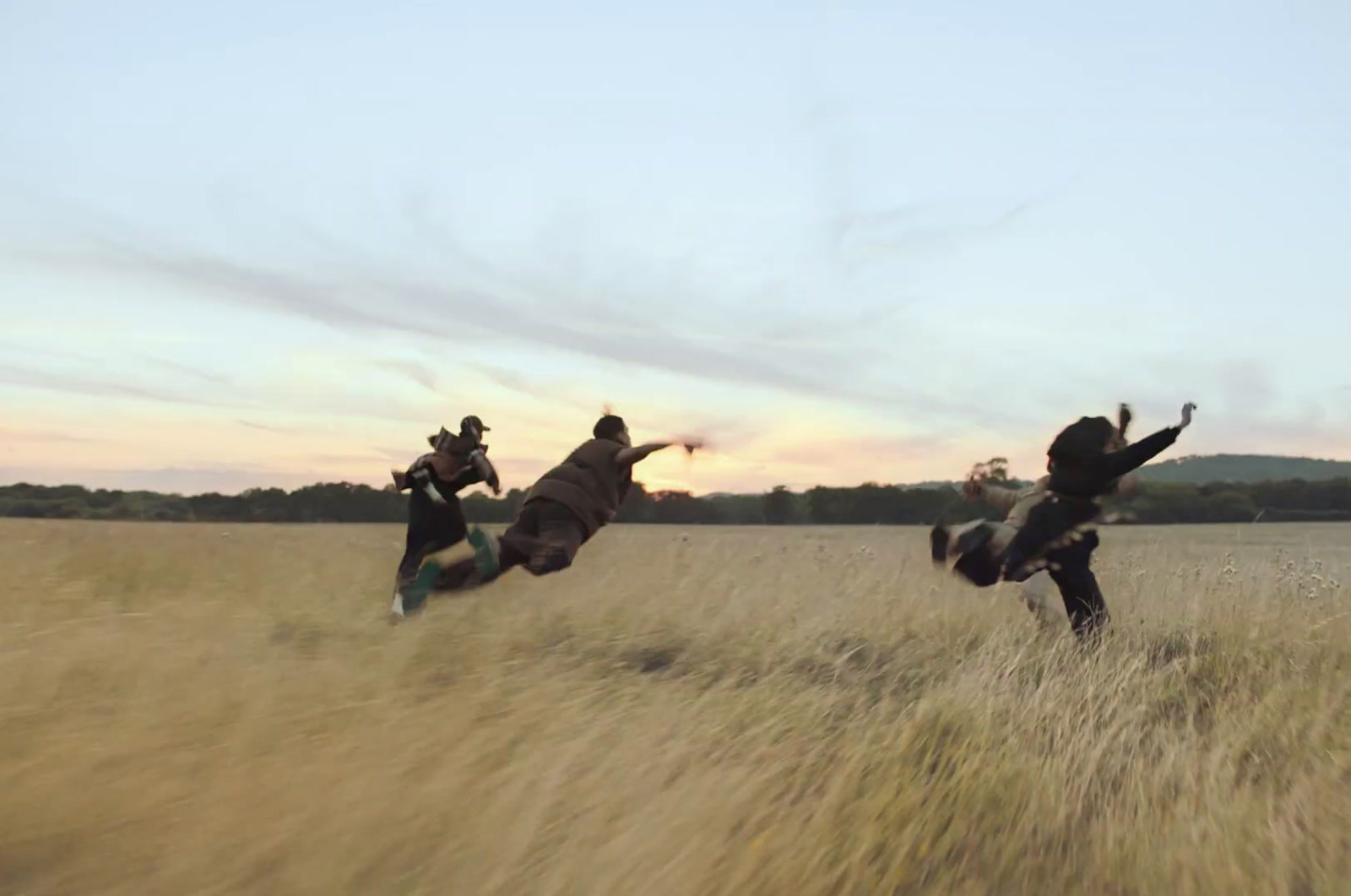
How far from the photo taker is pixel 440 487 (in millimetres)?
9047

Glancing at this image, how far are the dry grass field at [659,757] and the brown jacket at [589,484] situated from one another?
994 mm

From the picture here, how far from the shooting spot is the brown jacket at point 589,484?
27.2ft

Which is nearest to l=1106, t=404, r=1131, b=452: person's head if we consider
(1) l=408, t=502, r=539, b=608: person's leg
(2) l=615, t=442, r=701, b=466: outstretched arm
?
(2) l=615, t=442, r=701, b=466: outstretched arm

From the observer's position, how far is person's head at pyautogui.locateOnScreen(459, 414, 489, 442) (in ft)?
30.1

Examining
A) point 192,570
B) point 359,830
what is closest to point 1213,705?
point 359,830

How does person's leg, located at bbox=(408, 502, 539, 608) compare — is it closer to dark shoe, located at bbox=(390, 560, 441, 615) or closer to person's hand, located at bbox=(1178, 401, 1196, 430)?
dark shoe, located at bbox=(390, 560, 441, 615)

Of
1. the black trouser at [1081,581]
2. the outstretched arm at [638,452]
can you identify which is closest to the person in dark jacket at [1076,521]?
the black trouser at [1081,581]

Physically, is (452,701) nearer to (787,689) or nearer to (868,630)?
(787,689)

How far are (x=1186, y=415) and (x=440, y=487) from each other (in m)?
5.80

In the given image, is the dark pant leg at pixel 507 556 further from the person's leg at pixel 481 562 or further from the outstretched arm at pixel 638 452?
the outstretched arm at pixel 638 452

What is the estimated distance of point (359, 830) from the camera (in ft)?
11.7

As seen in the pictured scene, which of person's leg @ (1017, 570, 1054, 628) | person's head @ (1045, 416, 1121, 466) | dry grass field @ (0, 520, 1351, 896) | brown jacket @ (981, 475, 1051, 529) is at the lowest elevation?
dry grass field @ (0, 520, 1351, 896)

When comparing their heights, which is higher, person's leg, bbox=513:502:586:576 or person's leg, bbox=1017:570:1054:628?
person's leg, bbox=513:502:586:576

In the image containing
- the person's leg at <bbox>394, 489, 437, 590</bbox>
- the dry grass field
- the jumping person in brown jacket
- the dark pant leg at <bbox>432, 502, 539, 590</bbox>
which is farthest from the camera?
the person's leg at <bbox>394, 489, 437, 590</bbox>
